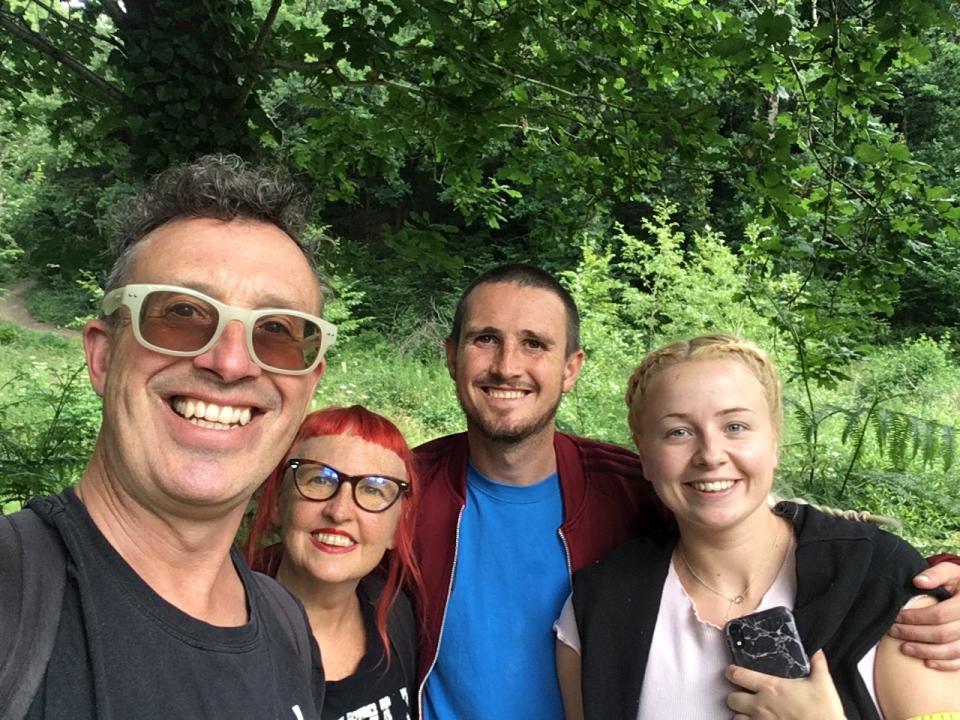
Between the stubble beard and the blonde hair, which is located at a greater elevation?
the blonde hair

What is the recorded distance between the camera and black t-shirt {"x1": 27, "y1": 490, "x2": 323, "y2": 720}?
101cm

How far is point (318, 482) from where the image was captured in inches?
79.5

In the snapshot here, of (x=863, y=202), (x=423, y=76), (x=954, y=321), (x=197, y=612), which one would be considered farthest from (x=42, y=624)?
(x=954, y=321)

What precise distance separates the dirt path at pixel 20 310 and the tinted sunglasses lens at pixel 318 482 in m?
25.9

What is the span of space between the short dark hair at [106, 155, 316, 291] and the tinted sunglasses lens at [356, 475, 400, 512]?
0.85 meters

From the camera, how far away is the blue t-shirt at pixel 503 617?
6.72 ft

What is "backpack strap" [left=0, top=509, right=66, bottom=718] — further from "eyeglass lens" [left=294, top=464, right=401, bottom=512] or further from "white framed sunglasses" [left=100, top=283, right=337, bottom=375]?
"eyeglass lens" [left=294, top=464, right=401, bottom=512]

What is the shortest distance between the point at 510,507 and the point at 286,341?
46.1 inches

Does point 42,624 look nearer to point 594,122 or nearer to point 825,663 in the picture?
point 825,663

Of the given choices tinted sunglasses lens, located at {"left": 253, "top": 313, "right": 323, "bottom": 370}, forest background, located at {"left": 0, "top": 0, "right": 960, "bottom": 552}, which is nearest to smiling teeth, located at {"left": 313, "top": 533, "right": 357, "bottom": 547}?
tinted sunglasses lens, located at {"left": 253, "top": 313, "right": 323, "bottom": 370}

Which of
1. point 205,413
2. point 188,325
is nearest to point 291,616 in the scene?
point 205,413

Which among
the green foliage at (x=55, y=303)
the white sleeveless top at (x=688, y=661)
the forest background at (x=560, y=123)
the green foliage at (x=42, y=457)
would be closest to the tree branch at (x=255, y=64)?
the forest background at (x=560, y=123)

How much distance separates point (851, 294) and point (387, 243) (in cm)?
274

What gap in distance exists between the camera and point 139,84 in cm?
322
